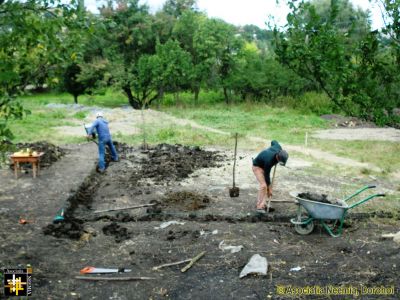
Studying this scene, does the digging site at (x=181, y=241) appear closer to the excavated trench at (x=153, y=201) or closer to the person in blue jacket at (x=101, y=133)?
the excavated trench at (x=153, y=201)

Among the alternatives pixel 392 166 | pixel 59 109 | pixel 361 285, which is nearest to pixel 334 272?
pixel 361 285

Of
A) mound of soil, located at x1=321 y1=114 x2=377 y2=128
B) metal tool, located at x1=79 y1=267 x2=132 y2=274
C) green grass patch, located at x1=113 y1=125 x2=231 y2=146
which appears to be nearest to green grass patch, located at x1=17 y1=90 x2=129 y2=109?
green grass patch, located at x1=113 y1=125 x2=231 y2=146

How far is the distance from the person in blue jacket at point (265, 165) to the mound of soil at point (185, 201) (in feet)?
4.50

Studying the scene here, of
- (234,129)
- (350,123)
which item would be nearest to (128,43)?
(234,129)

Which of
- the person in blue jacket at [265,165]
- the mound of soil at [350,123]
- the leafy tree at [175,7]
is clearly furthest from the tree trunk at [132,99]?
the person in blue jacket at [265,165]

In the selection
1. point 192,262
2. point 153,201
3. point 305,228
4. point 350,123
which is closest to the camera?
point 192,262

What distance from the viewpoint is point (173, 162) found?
47.7 ft

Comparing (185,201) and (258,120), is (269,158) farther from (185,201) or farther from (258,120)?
(258,120)

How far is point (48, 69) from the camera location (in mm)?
5496

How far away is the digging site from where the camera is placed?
248 inches

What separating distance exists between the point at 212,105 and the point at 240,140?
48.6 feet

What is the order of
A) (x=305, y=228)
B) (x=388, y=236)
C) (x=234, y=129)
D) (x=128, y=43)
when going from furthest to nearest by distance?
(x=128, y=43), (x=234, y=129), (x=305, y=228), (x=388, y=236)

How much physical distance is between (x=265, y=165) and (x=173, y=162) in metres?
5.87

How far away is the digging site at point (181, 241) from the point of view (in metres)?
6.31
